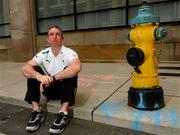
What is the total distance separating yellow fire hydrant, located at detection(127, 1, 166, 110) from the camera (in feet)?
9.01

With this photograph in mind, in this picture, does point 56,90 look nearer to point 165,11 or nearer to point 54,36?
point 54,36

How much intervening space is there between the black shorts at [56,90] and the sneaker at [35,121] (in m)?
0.17

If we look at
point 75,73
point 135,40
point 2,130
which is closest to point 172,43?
point 135,40

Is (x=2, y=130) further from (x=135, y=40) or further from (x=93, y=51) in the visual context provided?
(x=93, y=51)

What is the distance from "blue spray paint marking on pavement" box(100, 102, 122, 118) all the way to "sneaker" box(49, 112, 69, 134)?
467mm

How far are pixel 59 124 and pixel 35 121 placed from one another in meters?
0.33

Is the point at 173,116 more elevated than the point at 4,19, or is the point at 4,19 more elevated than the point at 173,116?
the point at 4,19

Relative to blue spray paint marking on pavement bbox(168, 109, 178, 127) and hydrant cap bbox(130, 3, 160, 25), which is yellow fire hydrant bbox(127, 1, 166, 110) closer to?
hydrant cap bbox(130, 3, 160, 25)

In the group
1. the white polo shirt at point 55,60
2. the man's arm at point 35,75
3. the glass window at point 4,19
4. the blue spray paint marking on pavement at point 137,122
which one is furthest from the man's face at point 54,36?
the glass window at point 4,19

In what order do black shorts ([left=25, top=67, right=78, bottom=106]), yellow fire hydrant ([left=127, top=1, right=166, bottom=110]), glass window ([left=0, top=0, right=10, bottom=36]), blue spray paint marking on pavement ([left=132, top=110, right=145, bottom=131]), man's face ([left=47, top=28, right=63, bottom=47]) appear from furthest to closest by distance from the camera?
1. glass window ([left=0, top=0, right=10, bottom=36])
2. man's face ([left=47, top=28, right=63, bottom=47])
3. black shorts ([left=25, top=67, right=78, bottom=106])
4. yellow fire hydrant ([left=127, top=1, right=166, bottom=110])
5. blue spray paint marking on pavement ([left=132, top=110, right=145, bottom=131])

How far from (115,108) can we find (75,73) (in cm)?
67

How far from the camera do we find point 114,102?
327 cm

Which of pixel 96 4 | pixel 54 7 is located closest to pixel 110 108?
pixel 96 4

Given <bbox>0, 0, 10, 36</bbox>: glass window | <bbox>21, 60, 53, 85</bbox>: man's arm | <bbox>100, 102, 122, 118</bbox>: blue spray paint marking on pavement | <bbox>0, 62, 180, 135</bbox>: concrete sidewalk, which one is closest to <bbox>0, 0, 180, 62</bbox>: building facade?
<bbox>0, 0, 10, 36</bbox>: glass window
